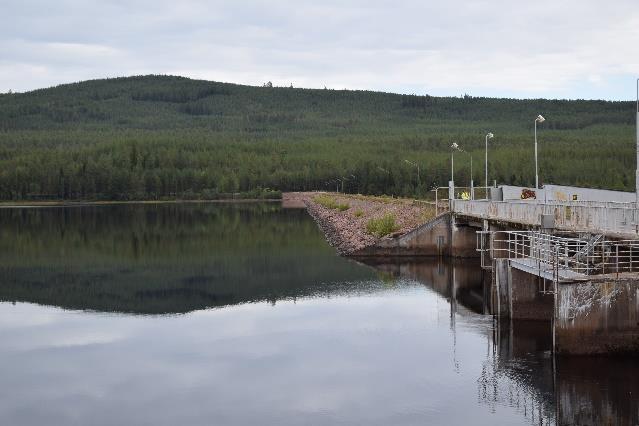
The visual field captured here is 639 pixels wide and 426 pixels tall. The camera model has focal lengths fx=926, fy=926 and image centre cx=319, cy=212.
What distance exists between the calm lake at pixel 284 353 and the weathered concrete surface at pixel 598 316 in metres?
0.52

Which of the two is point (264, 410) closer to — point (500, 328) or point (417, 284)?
point (500, 328)

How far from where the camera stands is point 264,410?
78.1 feet

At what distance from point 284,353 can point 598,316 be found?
10.1 m

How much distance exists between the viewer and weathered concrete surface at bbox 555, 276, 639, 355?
83.4 ft

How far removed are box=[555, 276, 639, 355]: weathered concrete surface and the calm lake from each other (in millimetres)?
519

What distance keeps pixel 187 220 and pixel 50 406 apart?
8244 cm

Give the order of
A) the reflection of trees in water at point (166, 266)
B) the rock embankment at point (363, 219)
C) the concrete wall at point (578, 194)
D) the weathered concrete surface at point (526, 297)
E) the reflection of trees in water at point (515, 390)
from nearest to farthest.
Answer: the reflection of trees in water at point (515, 390)
the weathered concrete surface at point (526, 297)
the reflection of trees in water at point (166, 266)
the concrete wall at point (578, 194)
the rock embankment at point (363, 219)

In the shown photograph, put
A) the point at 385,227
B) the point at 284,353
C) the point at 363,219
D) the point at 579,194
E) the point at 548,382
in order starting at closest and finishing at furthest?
the point at 548,382 < the point at 284,353 < the point at 579,194 < the point at 385,227 < the point at 363,219

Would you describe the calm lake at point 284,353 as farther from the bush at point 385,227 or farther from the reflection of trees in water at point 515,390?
the bush at point 385,227

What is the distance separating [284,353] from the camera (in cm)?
3011

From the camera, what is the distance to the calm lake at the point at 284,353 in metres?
23.7

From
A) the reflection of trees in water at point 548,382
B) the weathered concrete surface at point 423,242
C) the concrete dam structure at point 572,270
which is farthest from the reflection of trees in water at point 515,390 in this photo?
the weathered concrete surface at point 423,242

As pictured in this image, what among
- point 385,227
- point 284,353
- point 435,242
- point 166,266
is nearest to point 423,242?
point 435,242

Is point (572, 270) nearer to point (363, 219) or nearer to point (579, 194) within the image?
point (579, 194)
